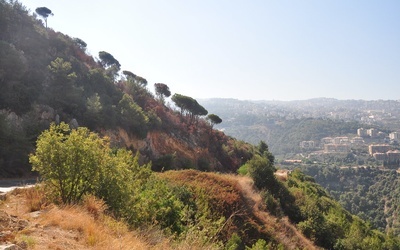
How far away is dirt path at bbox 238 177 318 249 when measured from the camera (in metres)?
16.1

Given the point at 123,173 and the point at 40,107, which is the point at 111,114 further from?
the point at 123,173

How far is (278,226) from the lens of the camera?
17203mm

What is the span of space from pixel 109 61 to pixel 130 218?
5388cm

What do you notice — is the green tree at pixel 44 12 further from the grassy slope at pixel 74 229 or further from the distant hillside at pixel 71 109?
the grassy slope at pixel 74 229

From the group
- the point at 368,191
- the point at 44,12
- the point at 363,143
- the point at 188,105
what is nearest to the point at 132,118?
the point at 188,105

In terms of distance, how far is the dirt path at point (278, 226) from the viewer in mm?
16141

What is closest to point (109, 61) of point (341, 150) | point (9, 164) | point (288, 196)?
point (9, 164)

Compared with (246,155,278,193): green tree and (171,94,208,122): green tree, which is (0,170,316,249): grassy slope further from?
(171,94,208,122): green tree

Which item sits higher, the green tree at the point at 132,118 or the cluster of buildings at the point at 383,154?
the green tree at the point at 132,118

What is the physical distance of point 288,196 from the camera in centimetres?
2306

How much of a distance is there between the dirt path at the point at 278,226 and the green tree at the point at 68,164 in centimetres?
1098

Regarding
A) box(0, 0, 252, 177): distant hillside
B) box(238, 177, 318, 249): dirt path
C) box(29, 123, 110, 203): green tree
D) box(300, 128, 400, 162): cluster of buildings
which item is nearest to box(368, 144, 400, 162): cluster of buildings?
box(300, 128, 400, 162): cluster of buildings

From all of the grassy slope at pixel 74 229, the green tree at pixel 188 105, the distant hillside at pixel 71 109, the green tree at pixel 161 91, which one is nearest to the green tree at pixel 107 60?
the green tree at pixel 161 91

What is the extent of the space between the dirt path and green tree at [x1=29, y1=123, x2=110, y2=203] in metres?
11.0
